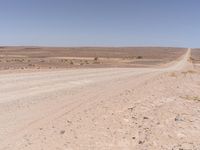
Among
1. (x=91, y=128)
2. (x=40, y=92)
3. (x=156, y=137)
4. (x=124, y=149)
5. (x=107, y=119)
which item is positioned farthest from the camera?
(x=40, y=92)

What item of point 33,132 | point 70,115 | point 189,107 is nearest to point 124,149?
point 33,132

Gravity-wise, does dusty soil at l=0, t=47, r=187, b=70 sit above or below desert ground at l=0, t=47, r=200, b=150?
below

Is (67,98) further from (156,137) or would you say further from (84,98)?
(156,137)

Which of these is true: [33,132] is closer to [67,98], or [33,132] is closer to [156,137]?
[156,137]

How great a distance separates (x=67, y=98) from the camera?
12.2m

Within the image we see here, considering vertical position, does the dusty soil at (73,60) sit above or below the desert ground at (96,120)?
below

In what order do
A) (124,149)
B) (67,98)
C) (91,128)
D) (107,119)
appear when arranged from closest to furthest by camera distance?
(124,149), (91,128), (107,119), (67,98)

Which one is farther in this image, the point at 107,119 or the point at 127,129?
the point at 107,119

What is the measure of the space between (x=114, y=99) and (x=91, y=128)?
4.50 m

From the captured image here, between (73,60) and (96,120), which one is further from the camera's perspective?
(73,60)

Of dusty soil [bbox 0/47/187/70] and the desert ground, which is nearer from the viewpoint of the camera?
the desert ground

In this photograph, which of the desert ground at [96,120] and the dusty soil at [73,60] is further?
the dusty soil at [73,60]

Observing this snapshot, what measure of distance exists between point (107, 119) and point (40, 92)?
5454 mm

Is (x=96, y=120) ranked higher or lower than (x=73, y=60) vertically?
higher
